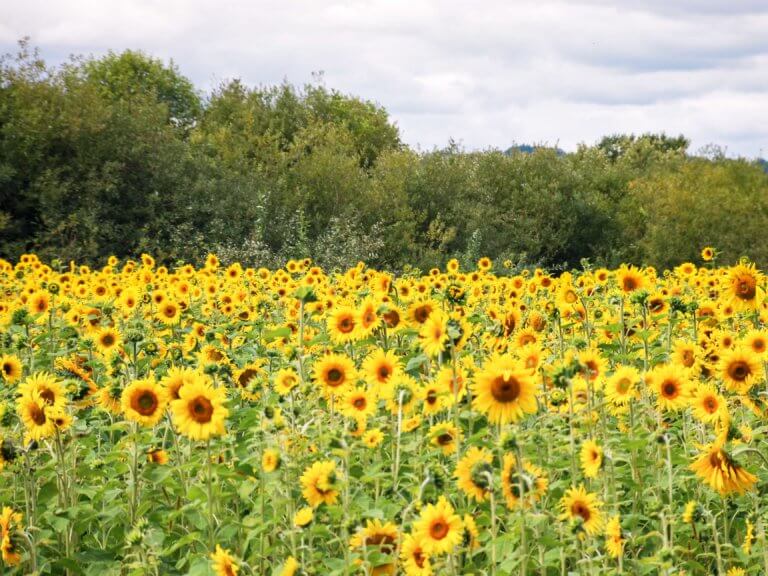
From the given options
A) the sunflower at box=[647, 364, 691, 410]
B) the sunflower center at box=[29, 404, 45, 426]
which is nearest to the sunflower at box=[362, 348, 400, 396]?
the sunflower at box=[647, 364, 691, 410]

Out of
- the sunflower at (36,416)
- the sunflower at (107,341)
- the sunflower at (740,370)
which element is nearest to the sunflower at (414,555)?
the sunflower at (36,416)

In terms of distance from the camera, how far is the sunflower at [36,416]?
380 cm

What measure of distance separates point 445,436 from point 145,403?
46.6 inches

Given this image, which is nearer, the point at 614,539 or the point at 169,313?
the point at 614,539

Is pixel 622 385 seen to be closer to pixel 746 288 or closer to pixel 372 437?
pixel 372 437

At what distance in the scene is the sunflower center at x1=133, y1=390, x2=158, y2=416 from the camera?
147 inches

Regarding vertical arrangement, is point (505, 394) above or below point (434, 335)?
below

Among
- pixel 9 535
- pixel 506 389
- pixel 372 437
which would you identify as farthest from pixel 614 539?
pixel 9 535

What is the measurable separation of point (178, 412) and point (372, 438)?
0.74 metres

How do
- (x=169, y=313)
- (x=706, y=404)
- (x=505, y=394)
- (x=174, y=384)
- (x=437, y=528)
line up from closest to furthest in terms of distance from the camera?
(x=437, y=528) < (x=505, y=394) < (x=174, y=384) < (x=706, y=404) < (x=169, y=313)

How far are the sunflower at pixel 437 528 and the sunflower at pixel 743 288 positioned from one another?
294cm

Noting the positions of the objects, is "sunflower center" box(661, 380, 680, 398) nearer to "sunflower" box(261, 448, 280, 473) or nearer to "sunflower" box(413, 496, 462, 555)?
"sunflower" box(413, 496, 462, 555)

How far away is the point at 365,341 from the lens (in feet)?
17.2

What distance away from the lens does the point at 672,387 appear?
3902 mm
